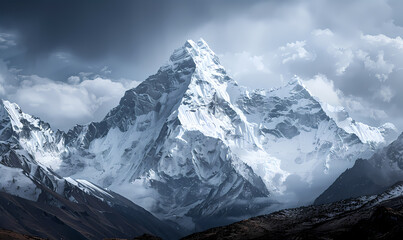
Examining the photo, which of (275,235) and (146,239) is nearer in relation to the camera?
(275,235)

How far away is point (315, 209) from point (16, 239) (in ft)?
341

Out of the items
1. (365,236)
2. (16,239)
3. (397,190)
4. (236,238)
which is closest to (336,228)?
(365,236)

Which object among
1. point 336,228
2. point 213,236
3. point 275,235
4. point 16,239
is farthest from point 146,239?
point 16,239

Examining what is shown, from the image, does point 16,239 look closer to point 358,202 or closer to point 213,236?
point 213,236

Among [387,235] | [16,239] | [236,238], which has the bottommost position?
[387,235]

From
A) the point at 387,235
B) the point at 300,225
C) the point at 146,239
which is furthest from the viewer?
the point at 146,239

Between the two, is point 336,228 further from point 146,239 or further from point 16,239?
point 16,239

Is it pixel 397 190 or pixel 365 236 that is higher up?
pixel 397 190

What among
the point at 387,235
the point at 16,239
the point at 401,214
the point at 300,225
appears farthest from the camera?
the point at 16,239

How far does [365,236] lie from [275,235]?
16.8 metres

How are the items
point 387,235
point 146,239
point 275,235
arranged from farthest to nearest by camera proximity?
point 146,239 < point 275,235 < point 387,235

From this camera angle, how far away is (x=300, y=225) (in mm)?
102125

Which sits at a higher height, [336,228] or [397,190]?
[397,190]

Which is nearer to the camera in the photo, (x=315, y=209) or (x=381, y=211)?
(x=381, y=211)
